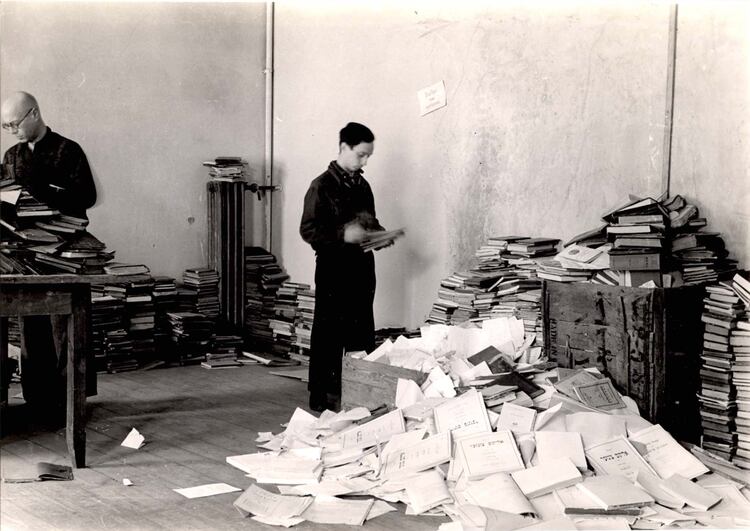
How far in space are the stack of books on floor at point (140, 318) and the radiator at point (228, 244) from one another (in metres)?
0.76

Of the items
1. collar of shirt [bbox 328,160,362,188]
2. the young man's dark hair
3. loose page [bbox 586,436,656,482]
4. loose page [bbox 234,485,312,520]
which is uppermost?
the young man's dark hair

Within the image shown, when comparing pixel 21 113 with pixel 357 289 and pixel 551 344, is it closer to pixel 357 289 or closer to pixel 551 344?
pixel 357 289

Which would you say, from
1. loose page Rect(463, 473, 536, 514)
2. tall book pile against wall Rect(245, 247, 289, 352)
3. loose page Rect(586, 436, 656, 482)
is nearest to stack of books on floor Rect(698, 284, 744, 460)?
loose page Rect(586, 436, 656, 482)

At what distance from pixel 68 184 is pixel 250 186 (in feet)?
9.07

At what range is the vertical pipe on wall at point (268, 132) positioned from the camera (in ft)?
26.3

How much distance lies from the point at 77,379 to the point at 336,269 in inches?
71.3

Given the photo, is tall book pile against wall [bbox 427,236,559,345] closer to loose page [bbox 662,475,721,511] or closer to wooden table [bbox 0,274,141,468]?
loose page [bbox 662,475,721,511]

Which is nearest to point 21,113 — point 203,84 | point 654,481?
point 203,84

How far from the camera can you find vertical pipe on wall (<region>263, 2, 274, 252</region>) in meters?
8.03

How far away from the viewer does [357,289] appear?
17.7 feet

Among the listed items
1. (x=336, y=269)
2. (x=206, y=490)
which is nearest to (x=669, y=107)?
(x=336, y=269)

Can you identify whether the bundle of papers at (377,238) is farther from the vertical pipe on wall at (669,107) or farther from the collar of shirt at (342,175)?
the vertical pipe on wall at (669,107)

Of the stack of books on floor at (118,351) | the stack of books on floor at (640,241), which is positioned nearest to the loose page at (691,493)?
the stack of books on floor at (640,241)

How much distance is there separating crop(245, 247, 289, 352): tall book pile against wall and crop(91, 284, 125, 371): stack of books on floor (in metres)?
1.32
